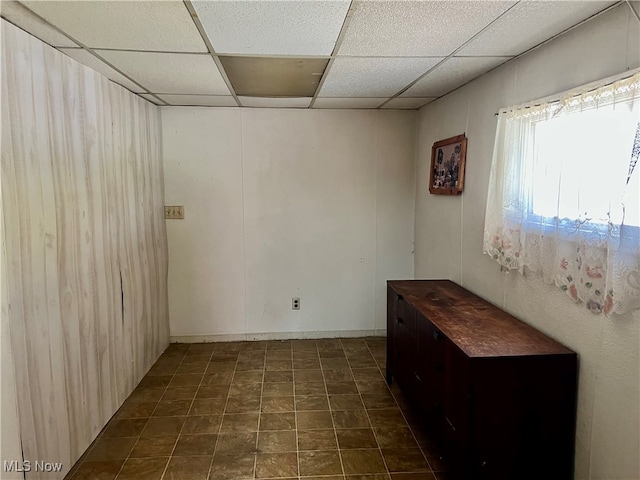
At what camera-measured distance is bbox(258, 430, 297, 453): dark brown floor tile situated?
2.29m

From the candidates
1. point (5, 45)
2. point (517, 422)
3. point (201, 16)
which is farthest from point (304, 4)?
point (517, 422)

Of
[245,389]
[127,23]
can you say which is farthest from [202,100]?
[245,389]

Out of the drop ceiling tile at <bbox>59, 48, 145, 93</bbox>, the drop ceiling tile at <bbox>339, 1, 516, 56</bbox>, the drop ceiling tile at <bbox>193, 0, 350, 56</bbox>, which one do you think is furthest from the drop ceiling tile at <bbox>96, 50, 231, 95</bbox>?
the drop ceiling tile at <bbox>339, 1, 516, 56</bbox>

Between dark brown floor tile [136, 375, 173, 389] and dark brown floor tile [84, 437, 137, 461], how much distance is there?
65 centimetres

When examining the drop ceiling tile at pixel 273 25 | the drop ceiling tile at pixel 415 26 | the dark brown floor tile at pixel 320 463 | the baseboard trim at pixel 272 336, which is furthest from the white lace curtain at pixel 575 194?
the baseboard trim at pixel 272 336

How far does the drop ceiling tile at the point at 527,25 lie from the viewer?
1542mm

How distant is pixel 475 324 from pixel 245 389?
1.76 metres

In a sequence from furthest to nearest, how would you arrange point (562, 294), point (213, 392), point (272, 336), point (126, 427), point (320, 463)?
1. point (272, 336)
2. point (213, 392)
3. point (126, 427)
4. point (320, 463)
5. point (562, 294)

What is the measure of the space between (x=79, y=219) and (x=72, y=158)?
325mm

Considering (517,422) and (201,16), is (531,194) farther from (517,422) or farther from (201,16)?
(201,16)

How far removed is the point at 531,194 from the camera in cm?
201

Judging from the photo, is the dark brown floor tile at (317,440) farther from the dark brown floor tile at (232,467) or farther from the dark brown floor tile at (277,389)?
the dark brown floor tile at (277,389)

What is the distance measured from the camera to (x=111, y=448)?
7.52 ft

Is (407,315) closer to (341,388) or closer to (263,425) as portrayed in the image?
(341,388)
